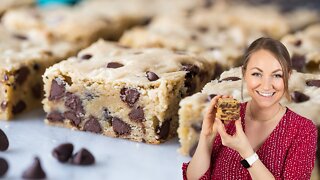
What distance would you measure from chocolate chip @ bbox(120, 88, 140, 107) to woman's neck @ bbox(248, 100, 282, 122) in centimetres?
112

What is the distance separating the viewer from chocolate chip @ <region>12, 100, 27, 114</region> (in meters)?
3.31

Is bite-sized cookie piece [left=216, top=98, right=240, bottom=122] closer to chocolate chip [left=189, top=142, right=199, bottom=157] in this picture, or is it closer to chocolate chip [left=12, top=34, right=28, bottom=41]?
chocolate chip [left=189, top=142, right=199, bottom=157]

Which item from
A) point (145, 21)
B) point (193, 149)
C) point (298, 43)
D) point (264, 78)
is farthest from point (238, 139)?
point (145, 21)

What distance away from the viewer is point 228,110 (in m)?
1.78

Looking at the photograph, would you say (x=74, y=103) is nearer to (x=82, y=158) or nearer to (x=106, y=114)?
(x=106, y=114)

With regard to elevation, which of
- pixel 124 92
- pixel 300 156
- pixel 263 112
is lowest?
pixel 124 92

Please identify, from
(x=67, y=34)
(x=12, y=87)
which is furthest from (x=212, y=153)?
(x=67, y=34)

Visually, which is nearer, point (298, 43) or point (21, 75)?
point (21, 75)

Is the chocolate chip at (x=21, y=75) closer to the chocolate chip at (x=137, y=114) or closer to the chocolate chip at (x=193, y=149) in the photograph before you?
the chocolate chip at (x=137, y=114)

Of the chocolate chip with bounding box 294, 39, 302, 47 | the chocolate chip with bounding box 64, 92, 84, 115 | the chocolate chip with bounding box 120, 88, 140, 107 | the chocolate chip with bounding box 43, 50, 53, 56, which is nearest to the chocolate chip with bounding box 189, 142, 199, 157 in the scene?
the chocolate chip with bounding box 120, 88, 140, 107

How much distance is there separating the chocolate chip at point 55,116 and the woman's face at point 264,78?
5.10 ft

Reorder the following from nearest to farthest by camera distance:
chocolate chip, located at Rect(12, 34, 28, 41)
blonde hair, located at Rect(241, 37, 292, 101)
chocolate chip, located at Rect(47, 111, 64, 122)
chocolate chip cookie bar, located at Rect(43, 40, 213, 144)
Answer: blonde hair, located at Rect(241, 37, 292, 101) < chocolate chip cookie bar, located at Rect(43, 40, 213, 144) < chocolate chip, located at Rect(47, 111, 64, 122) < chocolate chip, located at Rect(12, 34, 28, 41)

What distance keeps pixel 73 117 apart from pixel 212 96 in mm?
838

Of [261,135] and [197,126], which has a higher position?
[261,135]
